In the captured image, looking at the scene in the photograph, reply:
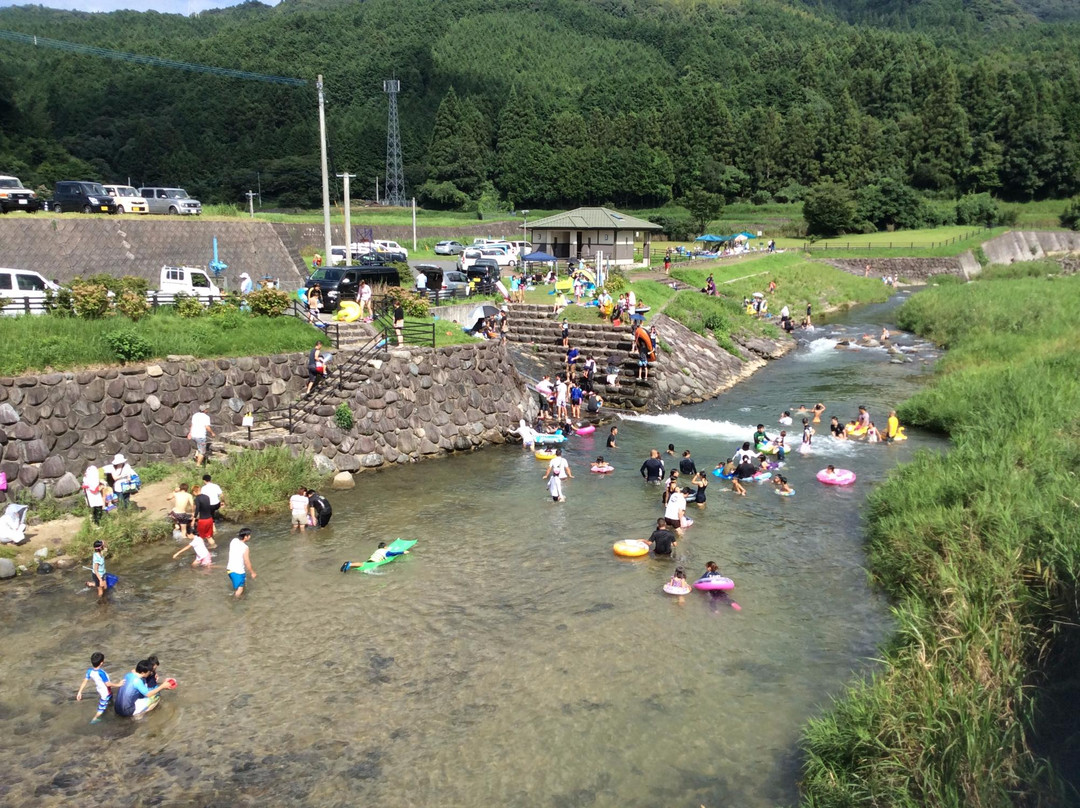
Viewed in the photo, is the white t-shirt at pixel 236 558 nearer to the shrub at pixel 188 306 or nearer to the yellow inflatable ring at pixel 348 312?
the shrub at pixel 188 306

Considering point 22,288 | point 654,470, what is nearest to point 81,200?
point 22,288

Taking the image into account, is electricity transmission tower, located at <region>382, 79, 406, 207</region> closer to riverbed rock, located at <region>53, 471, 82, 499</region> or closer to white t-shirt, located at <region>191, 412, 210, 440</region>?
white t-shirt, located at <region>191, 412, 210, 440</region>

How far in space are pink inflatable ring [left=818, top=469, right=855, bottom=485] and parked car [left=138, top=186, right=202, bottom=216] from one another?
105 ft

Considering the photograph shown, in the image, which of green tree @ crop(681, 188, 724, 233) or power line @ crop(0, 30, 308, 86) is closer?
green tree @ crop(681, 188, 724, 233)

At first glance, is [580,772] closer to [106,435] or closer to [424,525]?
[424,525]

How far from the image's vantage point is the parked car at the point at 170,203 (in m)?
40.2

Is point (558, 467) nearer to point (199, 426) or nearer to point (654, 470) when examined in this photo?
point (654, 470)

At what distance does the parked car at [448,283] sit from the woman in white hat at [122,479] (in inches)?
613

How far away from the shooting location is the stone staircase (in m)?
31.5

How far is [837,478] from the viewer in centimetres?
2206

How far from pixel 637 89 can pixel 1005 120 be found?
5257cm

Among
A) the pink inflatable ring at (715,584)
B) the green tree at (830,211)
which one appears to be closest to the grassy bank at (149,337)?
the pink inflatable ring at (715,584)

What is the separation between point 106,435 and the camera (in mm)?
20375

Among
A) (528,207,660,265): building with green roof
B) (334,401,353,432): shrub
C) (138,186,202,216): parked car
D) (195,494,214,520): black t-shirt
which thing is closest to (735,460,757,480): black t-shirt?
(334,401,353,432): shrub
